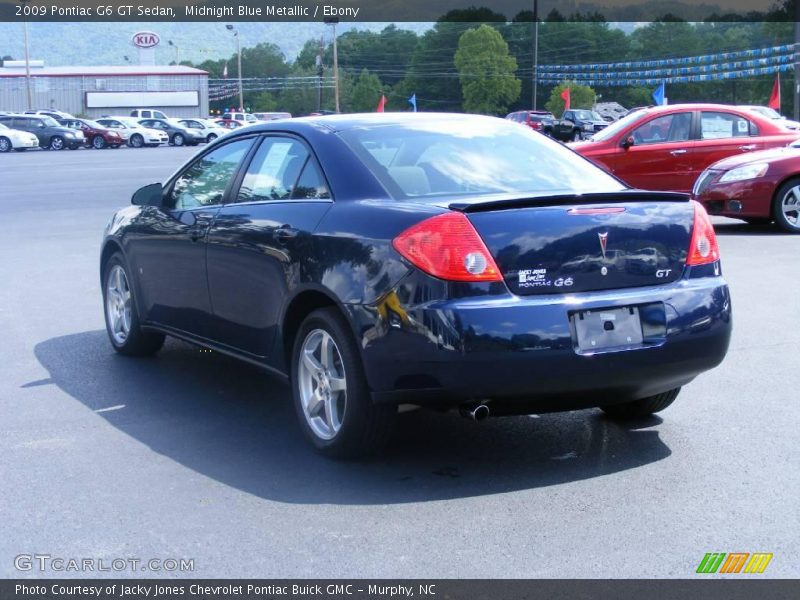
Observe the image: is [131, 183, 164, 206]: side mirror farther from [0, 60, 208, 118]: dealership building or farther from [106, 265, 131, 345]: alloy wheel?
[0, 60, 208, 118]: dealership building

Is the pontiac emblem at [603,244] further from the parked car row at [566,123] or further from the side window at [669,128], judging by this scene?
the parked car row at [566,123]

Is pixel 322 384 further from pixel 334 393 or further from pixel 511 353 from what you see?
pixel 511 353

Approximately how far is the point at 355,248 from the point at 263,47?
133 m

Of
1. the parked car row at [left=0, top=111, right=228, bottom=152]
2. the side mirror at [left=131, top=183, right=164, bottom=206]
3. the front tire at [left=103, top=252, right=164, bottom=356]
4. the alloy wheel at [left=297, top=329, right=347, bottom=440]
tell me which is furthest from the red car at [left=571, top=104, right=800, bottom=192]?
the parked car row at [left=0, top=111, right=228, bottom=152]

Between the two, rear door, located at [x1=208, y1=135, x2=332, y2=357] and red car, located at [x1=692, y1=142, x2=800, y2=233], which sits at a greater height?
rear door, located at [x1=208, y1=135, x2=332, y2=357]

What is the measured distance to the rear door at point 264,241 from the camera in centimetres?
523

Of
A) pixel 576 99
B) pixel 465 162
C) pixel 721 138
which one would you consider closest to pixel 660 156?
pixel 721 138

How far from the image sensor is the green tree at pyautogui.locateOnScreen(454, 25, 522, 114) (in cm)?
8588

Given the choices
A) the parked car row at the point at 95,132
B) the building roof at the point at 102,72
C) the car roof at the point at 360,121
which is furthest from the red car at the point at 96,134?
the car roof at the point at 360,121

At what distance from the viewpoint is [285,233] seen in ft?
17.4

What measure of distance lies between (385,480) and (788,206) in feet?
34.1

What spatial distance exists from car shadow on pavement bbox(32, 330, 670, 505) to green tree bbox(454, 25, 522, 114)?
78.7 m

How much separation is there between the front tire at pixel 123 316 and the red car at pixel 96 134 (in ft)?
171

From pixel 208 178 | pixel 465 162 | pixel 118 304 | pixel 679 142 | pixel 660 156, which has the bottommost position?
pixel 118 304
